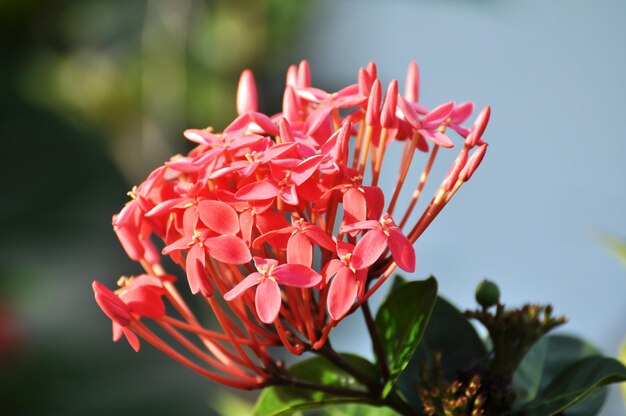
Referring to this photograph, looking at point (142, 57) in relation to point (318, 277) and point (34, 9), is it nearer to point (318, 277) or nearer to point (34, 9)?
point (34, 9)

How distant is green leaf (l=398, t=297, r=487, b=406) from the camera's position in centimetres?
64

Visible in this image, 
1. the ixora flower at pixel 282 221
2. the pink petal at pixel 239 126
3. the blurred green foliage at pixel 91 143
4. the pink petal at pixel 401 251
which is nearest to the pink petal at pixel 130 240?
the ixora flower at pixel 282 221

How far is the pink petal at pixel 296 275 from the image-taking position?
1.70 ft

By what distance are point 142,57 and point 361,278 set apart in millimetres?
2377

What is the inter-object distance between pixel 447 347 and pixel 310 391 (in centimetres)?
11

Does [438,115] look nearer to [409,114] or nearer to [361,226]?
[409,114]

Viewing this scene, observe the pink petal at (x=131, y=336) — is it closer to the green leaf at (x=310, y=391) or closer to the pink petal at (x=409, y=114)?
the green leaf at (x=310, y=391)

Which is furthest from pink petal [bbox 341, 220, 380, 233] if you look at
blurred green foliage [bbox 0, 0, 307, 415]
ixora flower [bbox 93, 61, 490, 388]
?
blurred green foliage [bbox 0, 0, 307, 415]

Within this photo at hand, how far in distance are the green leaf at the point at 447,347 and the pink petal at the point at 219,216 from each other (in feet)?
0.61

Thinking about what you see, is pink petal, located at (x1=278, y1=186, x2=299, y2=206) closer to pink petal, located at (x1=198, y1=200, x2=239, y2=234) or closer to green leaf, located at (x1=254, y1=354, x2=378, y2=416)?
pink petal, located at (x1=198, y1=200, x2=239, y2=234)

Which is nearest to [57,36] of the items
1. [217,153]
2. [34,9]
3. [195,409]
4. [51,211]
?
[34,9]

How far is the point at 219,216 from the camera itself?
55 centimetres

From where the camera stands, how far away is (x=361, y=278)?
530 millimetres

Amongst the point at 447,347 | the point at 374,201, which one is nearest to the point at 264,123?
the point at 374,201
